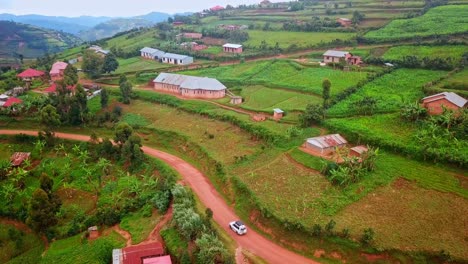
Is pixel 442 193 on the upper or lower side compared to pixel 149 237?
upper

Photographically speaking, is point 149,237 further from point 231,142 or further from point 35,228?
point 231,142

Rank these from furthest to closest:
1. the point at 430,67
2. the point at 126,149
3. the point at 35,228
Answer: the point at 430,67
the point at 126,149
the point at 35,228

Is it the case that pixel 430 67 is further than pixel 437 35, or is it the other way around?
pixel 437 35

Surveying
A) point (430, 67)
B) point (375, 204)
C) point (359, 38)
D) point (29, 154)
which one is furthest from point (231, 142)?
point (359, 38)

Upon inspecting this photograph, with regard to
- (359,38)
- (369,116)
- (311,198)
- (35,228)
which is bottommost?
(35,228)

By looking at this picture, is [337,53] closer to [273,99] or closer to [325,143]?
[273,99]

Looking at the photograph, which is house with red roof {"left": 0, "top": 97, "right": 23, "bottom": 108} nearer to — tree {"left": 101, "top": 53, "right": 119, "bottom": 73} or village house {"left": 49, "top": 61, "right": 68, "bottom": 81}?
village house {"left": 49, "top": 61, "right": 68, "bottom": 81}

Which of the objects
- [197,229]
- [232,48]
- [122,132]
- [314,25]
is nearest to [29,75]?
[122,132]

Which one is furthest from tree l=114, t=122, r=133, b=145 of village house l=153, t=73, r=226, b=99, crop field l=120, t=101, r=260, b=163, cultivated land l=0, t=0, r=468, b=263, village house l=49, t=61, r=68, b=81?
village house l=49, t=61, r=68, b=81
